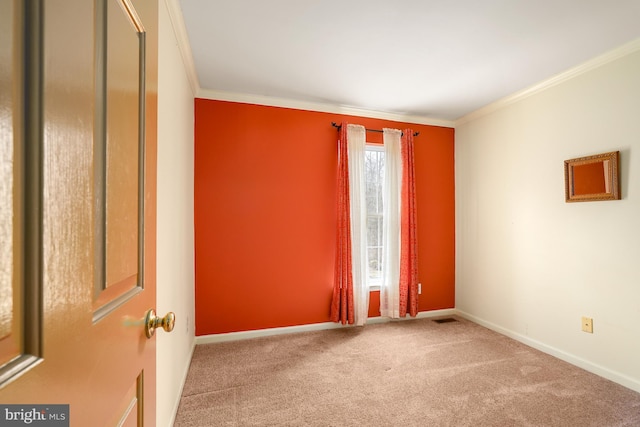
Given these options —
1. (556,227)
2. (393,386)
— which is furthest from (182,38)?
(556,227)

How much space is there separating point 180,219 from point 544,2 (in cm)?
Result: 276

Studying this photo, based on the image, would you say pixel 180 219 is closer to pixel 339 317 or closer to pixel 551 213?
pixel 339 317

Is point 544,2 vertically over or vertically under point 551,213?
over

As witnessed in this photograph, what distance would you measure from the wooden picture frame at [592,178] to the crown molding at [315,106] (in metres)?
1.62

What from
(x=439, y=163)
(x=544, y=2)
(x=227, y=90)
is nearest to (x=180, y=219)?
(x=227, y=90)

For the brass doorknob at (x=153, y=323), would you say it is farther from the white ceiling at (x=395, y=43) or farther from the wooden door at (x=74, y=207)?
the white ceiling at (x=395, y=43)

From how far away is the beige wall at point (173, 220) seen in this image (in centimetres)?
156

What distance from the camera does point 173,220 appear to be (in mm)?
1905

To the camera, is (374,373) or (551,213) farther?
(551,213)

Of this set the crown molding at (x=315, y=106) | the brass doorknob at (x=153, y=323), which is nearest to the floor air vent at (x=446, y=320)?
the crown molding at (x=315, y=106)

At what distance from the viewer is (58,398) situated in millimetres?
388

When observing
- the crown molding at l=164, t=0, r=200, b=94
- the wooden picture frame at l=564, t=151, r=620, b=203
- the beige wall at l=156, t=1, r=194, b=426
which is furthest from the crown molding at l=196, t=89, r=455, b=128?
the wooden picture frame at l=564, t=151, r=620, b=203

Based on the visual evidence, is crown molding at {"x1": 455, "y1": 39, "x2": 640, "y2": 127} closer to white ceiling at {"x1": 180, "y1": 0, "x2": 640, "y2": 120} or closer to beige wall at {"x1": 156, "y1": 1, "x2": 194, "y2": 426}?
white ceiling at {"x1": 180, "y1": 0, "x2": 640, "y2": 120}

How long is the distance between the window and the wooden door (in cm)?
300
